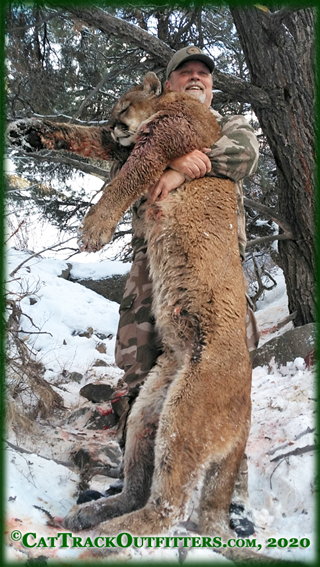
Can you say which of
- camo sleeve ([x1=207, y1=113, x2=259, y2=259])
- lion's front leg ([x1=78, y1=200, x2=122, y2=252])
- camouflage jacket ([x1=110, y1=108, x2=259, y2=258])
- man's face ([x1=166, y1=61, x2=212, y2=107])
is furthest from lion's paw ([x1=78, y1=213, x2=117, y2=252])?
man's face ([x1=166, y1=61, x2=212, y2=107])

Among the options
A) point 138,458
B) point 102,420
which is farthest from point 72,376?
point 138,458

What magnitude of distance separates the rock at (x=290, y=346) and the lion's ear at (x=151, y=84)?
2.78 metres

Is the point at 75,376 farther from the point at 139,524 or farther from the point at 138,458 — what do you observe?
the point at 139,524

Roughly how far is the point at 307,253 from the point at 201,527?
11.6 ft

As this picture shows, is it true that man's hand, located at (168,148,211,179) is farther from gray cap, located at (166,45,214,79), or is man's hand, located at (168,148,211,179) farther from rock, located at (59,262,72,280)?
rock, located at (59,262,72,280)

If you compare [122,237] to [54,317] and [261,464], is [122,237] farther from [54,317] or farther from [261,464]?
[261,464]

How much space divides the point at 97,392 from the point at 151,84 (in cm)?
313

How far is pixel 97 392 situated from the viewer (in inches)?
204

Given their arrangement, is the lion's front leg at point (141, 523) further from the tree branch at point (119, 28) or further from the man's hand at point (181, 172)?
the tree branch at point (119, 28)

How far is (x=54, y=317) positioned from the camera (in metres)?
7.25

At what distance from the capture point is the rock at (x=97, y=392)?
5.13 m

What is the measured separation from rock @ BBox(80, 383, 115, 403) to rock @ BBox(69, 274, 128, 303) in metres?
4.22

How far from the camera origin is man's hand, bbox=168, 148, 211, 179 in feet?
10.7

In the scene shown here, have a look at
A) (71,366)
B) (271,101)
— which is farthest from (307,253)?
(71,366)
